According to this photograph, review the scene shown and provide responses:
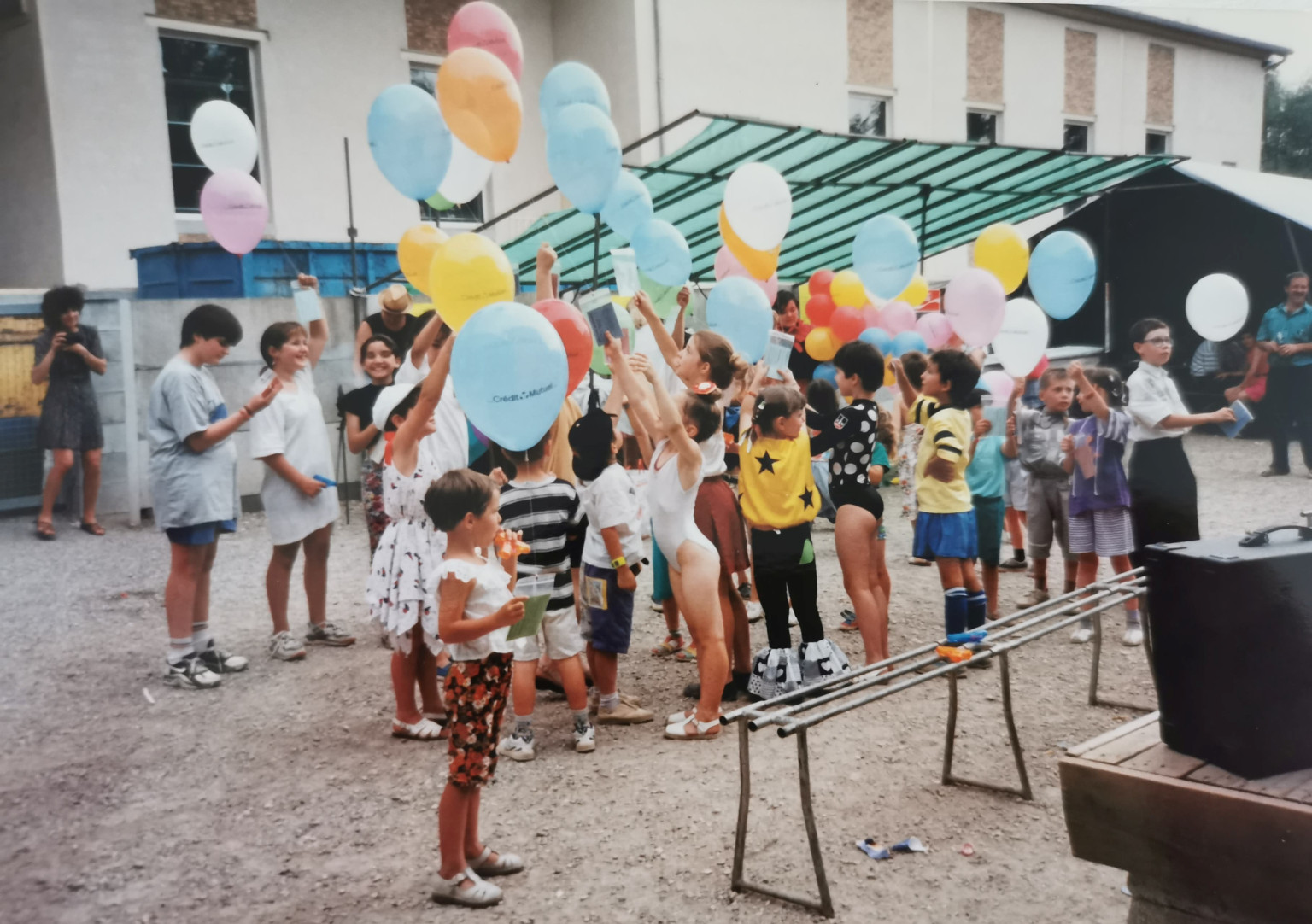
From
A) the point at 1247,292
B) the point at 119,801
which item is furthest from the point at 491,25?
the point at 1247,292

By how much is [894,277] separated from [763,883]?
12.7 ft

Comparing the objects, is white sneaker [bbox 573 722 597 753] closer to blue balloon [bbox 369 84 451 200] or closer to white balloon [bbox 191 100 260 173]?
blue balloon [bbox 369 84 451 200]

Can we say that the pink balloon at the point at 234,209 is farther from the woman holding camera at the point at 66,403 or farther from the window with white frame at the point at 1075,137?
the window with white frame at the point at 1075,137

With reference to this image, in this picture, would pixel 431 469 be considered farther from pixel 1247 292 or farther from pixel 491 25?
pixel 1247 292

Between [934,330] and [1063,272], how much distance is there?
0.77 meters

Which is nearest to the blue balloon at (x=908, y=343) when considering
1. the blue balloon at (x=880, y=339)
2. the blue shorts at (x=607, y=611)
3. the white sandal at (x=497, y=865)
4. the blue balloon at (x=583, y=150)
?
the blue balloon at (x=880, y=339)

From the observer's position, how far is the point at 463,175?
425 cm

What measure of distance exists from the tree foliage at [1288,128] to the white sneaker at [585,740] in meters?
2.83

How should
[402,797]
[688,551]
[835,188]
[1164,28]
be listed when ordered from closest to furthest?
[402,797] → [688,551] → [1164,28] → [835,188]

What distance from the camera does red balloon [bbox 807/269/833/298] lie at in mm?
6328

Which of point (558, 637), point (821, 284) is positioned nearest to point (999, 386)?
point (821, 284)

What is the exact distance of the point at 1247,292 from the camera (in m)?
5.29

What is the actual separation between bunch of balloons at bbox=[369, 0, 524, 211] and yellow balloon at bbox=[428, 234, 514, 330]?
0.64 meters

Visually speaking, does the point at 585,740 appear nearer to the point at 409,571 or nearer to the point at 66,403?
the point at 409,571
